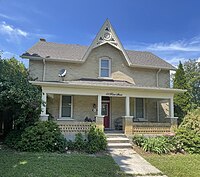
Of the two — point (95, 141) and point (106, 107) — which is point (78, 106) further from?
point (95, 141)

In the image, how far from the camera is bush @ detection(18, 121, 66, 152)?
1007 centimetres

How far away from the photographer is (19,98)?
1052cm

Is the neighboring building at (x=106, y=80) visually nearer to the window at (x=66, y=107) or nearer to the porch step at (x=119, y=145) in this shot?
the window at (x=66, y=107)

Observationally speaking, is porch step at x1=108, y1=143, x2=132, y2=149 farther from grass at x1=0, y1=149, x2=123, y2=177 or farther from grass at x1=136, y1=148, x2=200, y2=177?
grass at x1=0, y1=149, x2=123, y2=177

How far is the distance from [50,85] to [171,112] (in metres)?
8.73

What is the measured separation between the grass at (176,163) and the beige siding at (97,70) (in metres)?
7.27

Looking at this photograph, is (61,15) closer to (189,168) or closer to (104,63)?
(104,63)

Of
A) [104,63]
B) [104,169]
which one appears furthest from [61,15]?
[104,169]

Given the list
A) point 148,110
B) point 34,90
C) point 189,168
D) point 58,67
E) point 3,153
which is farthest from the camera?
point 148,110

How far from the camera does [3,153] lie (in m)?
9.16

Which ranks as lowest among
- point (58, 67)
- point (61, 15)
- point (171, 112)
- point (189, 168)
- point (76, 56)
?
point (189, 168)

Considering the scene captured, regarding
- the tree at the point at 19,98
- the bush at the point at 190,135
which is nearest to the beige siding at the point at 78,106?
the tree at the point at 19,98

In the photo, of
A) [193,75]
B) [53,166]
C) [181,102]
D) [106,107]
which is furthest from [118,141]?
[193,75]

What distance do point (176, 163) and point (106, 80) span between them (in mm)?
8706
